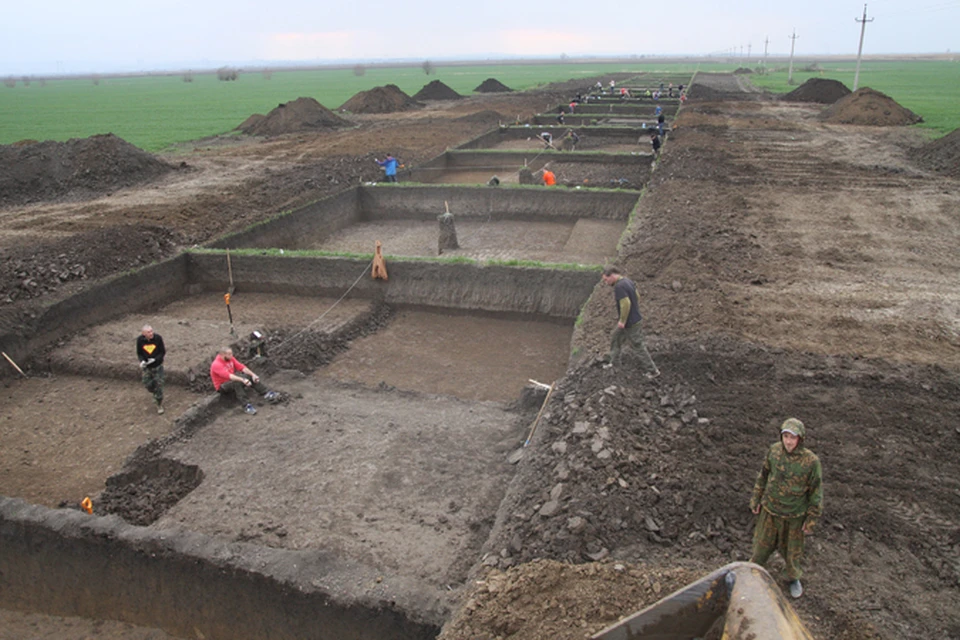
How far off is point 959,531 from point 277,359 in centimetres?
861

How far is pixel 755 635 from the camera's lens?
319cm

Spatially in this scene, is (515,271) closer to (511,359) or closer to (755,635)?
(511,359)

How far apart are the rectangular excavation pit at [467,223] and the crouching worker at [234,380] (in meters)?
6.29

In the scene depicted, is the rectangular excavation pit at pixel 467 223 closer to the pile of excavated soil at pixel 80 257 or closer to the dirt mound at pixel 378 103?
the pile of excavated soil at pixel 80 257

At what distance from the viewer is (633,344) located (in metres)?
7.68

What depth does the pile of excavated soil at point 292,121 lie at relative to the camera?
114ft

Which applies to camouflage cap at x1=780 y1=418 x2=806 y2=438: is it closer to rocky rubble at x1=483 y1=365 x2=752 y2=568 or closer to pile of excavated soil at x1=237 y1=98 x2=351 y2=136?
rocky rubble at x1=483 y1=365 x2=752 y2=568

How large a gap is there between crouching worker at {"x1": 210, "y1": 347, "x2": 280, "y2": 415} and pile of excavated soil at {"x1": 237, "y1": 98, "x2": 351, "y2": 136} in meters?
28.6

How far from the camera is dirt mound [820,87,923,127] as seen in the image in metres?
30.7

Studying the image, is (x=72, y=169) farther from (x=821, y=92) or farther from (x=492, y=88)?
(x=492, y=88)

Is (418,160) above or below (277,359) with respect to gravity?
above

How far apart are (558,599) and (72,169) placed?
2355 cm

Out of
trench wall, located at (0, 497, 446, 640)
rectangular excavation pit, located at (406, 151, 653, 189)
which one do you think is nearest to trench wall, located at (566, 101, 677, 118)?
rectangular excavation pit, located at (406, 151, 653, 189)

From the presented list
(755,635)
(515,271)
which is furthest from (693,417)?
(515,271)
